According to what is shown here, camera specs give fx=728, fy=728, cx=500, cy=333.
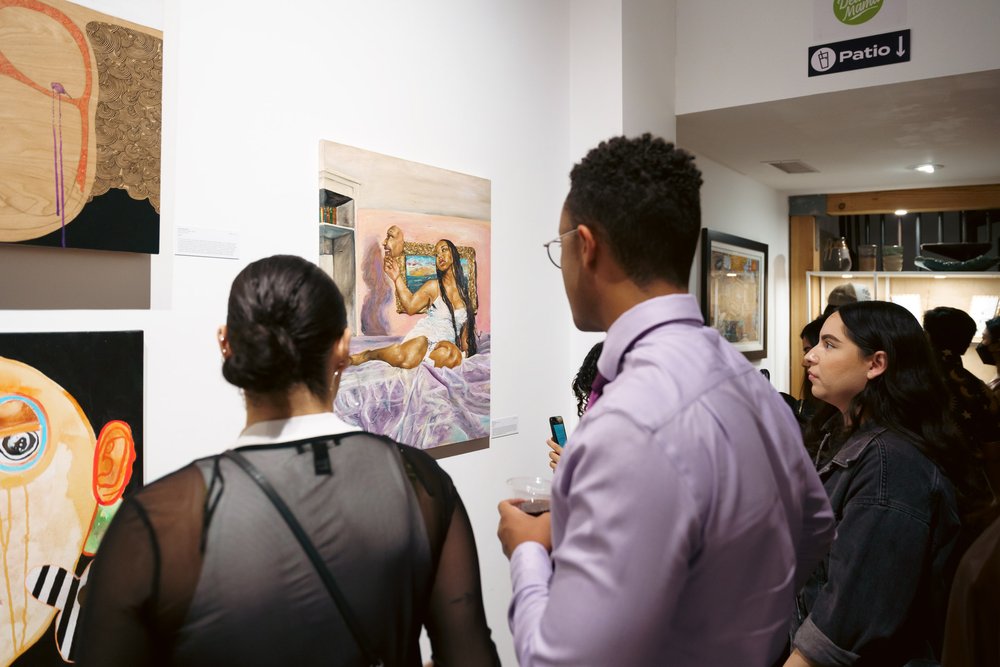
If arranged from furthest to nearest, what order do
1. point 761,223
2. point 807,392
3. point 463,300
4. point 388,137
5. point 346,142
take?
point 761,223, point 807,392, point 463,300, point 388,137, point 346,142

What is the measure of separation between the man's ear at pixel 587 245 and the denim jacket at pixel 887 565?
118cm

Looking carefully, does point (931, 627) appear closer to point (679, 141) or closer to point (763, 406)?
point (763, 406)

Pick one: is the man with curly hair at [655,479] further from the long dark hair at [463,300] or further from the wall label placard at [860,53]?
the wall label placard at [860,53]

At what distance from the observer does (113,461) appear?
1.56m

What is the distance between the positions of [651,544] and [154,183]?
136 centimetres

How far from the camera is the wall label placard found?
3.22m

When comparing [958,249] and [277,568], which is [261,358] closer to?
[277,568]

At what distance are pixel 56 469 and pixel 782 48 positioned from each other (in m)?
3.49

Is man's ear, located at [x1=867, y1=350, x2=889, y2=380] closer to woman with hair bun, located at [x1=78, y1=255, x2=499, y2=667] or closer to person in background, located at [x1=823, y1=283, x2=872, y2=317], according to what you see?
woman with hair bun, located at [x1=78, y1=255, x2=499, y2=667]

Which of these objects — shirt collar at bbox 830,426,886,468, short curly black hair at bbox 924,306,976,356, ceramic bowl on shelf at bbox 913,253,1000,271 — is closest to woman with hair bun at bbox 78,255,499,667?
shirt collar at bbox 830,426,886,468

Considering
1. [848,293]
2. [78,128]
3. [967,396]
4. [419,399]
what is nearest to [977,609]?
[419,399]

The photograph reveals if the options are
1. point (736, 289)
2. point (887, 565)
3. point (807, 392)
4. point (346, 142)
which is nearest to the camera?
point (887, 565)

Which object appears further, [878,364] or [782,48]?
[782,48]

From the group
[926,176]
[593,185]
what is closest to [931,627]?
[593,185]
